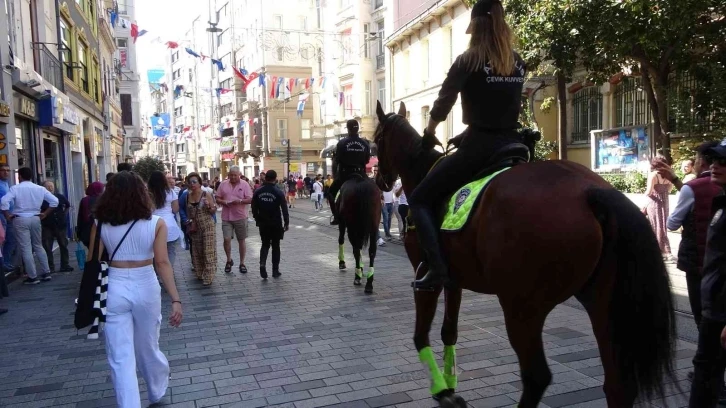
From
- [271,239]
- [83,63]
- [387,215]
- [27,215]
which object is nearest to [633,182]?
[387,215]

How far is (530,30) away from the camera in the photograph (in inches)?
530

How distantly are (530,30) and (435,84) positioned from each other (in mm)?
12172

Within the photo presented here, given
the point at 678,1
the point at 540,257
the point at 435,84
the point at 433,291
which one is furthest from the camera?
the point at 435,84

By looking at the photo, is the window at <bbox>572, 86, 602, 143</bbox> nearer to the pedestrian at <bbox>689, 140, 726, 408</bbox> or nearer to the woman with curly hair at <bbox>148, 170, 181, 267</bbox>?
the woman with curly hair at <bbox>148, 170, 181, 267</bbox>

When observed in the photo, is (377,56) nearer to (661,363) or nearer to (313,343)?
(313,343)

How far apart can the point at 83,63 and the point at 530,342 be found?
22637mm

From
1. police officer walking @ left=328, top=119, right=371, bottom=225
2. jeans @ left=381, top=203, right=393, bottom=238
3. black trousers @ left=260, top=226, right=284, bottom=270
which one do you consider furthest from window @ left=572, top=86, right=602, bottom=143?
black trousers @ left=260, top=226, right=284, bottom=270

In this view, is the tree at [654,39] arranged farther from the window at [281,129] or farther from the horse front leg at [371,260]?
the window at [281,129]

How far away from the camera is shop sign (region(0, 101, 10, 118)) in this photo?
1026 centimetres

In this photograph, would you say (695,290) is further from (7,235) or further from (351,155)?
(7,235)

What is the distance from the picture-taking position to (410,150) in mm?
4656

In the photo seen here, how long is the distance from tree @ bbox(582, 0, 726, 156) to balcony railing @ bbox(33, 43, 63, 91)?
13.9 meters

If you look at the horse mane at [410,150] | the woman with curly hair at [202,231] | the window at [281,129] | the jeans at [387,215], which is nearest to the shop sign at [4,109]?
the woman with curly hair at [202,231]

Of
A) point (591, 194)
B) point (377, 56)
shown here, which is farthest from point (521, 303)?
point (377, 56)
